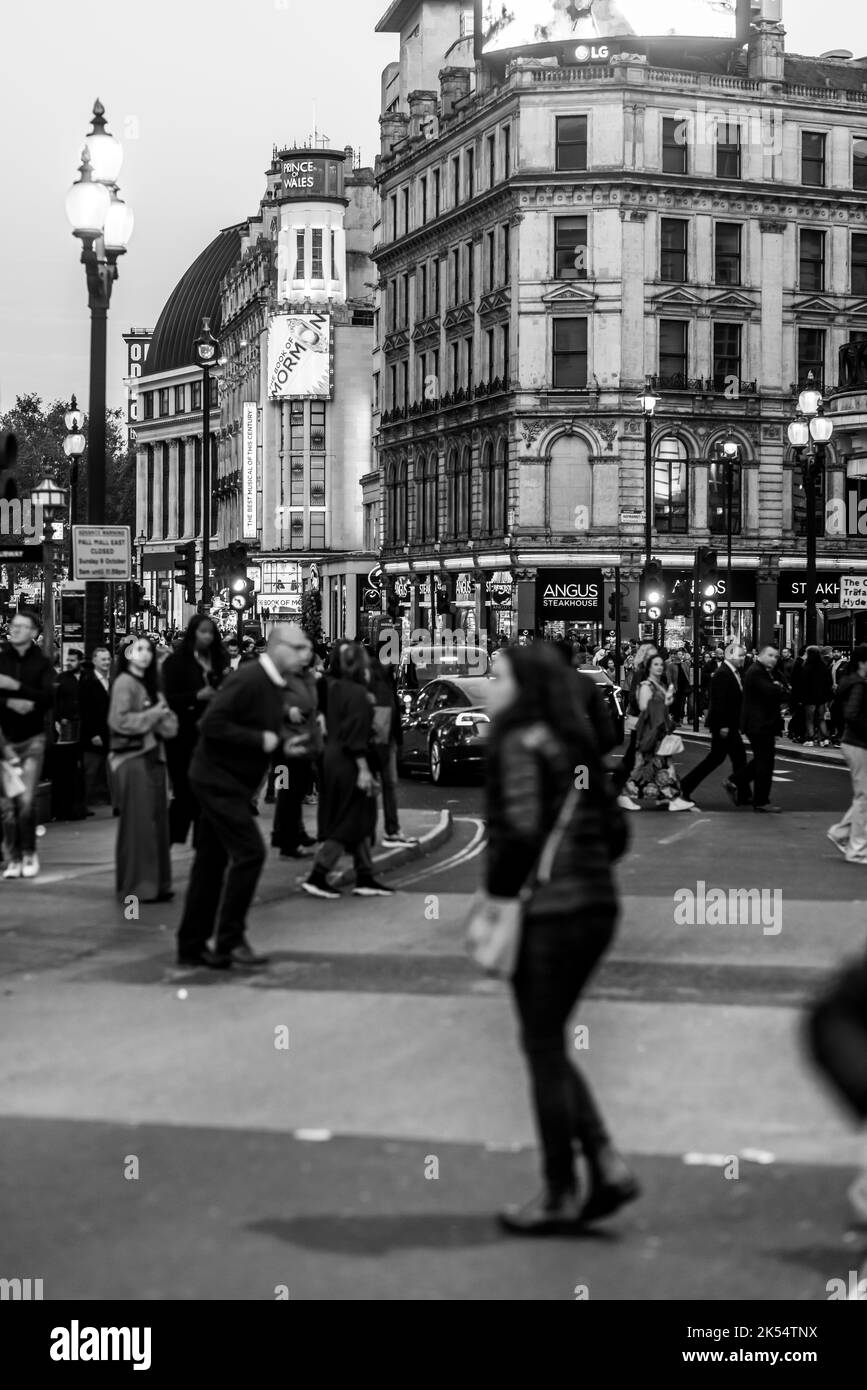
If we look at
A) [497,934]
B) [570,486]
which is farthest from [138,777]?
[570,486]

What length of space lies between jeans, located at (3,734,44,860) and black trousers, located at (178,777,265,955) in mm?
3591

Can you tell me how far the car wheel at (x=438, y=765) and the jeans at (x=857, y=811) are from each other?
996cm

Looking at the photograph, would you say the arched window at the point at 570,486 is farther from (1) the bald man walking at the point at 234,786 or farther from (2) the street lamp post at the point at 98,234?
(1) the bald man walking at the point at 234,786

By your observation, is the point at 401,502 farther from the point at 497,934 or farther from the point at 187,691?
the point at 497,934

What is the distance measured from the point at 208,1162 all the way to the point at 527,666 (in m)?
2.12

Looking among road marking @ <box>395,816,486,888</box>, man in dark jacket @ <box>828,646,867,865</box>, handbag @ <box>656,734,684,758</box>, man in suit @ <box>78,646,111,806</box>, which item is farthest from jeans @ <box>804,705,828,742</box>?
man in dark jacket @ <box>828,646,867,865</box>

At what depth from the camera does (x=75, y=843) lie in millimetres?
17234

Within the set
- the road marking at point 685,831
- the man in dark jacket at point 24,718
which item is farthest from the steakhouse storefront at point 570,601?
the man in dark jacket at point 24,718

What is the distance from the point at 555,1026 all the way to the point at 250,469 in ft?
359

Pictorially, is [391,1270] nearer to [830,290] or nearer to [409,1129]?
[409,1129]

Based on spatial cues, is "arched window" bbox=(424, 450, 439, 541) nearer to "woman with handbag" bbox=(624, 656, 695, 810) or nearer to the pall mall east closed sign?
the pall mall east closed sign

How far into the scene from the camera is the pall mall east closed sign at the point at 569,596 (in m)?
68.6

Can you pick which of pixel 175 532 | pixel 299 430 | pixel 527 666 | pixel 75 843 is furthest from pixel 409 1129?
pixel 175 532

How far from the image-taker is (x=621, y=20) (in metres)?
71.5
